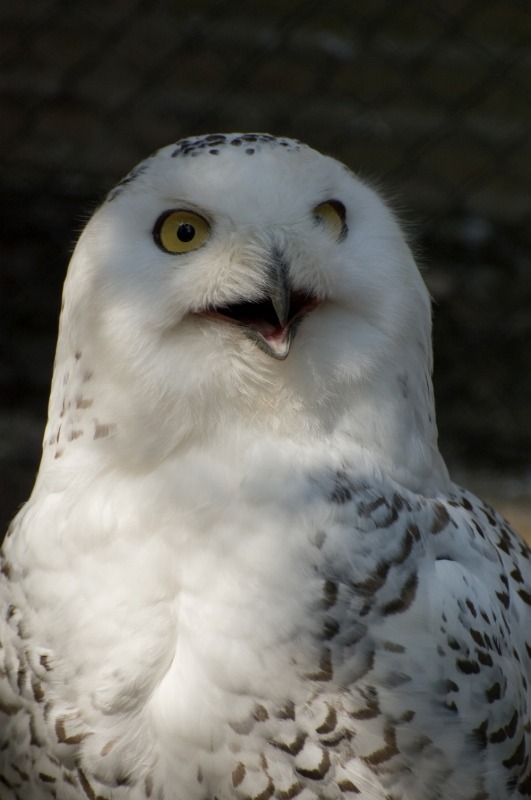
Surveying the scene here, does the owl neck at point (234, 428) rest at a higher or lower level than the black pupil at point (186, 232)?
lower

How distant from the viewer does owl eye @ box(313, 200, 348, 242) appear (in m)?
1.36

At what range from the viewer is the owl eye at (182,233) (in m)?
1.31

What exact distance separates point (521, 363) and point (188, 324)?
Answer: 2.75 m

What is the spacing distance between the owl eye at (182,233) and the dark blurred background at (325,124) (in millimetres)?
2451

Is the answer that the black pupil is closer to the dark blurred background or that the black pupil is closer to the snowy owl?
the snowy owl

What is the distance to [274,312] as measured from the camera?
1.32m

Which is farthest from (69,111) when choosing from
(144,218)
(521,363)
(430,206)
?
(144,218)

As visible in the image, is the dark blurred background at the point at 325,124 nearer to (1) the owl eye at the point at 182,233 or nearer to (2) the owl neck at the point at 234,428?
(2) the owl neck at the point at 234,428

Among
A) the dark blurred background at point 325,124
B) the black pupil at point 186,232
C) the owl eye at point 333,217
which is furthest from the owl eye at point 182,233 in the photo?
the dark blurred background at point 325,124

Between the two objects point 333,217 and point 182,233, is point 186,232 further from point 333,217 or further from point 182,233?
point 333,217

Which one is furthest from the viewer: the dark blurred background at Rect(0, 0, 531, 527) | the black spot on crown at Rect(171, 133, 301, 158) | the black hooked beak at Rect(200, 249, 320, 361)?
the dark blurred background at Rect(0, 0, 531, 527)

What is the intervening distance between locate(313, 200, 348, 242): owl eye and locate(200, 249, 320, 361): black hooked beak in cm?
10

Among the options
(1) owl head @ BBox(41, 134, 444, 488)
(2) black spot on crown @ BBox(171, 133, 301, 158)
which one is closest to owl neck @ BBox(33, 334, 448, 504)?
(1) owl head @ BBox(41, 134, 444, 488)

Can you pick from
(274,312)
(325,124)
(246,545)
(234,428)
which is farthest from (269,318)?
(325,124)
